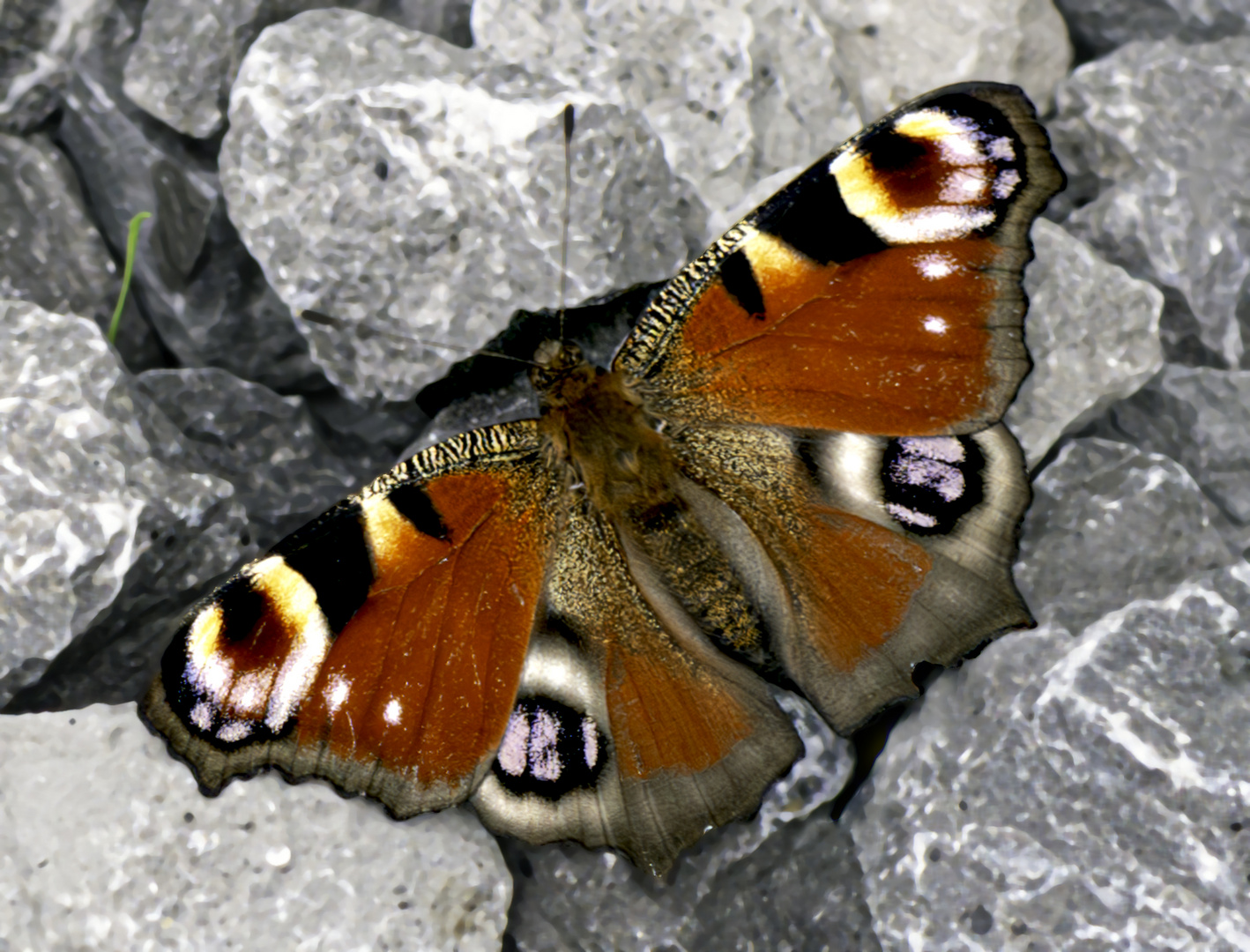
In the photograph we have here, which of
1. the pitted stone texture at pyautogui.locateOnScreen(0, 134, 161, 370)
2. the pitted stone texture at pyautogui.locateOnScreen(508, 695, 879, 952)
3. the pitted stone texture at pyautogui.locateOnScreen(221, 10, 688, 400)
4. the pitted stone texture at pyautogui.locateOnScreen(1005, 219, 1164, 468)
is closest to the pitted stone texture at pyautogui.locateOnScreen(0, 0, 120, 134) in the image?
the pitted stone texture at pyautogui.locateOnScreen(0, 134, 161, 370)

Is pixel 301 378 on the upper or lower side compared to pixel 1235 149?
lower

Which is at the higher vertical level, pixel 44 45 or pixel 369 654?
pixel 44 45

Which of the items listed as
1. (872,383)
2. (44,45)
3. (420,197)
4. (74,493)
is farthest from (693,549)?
(44,45)

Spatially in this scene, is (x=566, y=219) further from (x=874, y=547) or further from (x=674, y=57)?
(x=874, y=547)

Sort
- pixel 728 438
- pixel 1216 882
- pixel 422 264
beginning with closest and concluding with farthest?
pixel 1216 882
pixel 728 438
pixel 422 264

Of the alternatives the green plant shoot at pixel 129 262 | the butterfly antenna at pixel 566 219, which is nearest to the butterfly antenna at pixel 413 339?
the butterfly antenna at pixel 566 219

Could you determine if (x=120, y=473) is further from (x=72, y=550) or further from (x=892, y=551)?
(x=892, y=551)

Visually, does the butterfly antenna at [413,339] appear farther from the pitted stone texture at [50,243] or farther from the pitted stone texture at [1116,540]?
the pitted stone texture at [1116,540]

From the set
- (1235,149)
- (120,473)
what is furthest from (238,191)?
(1235,149)
